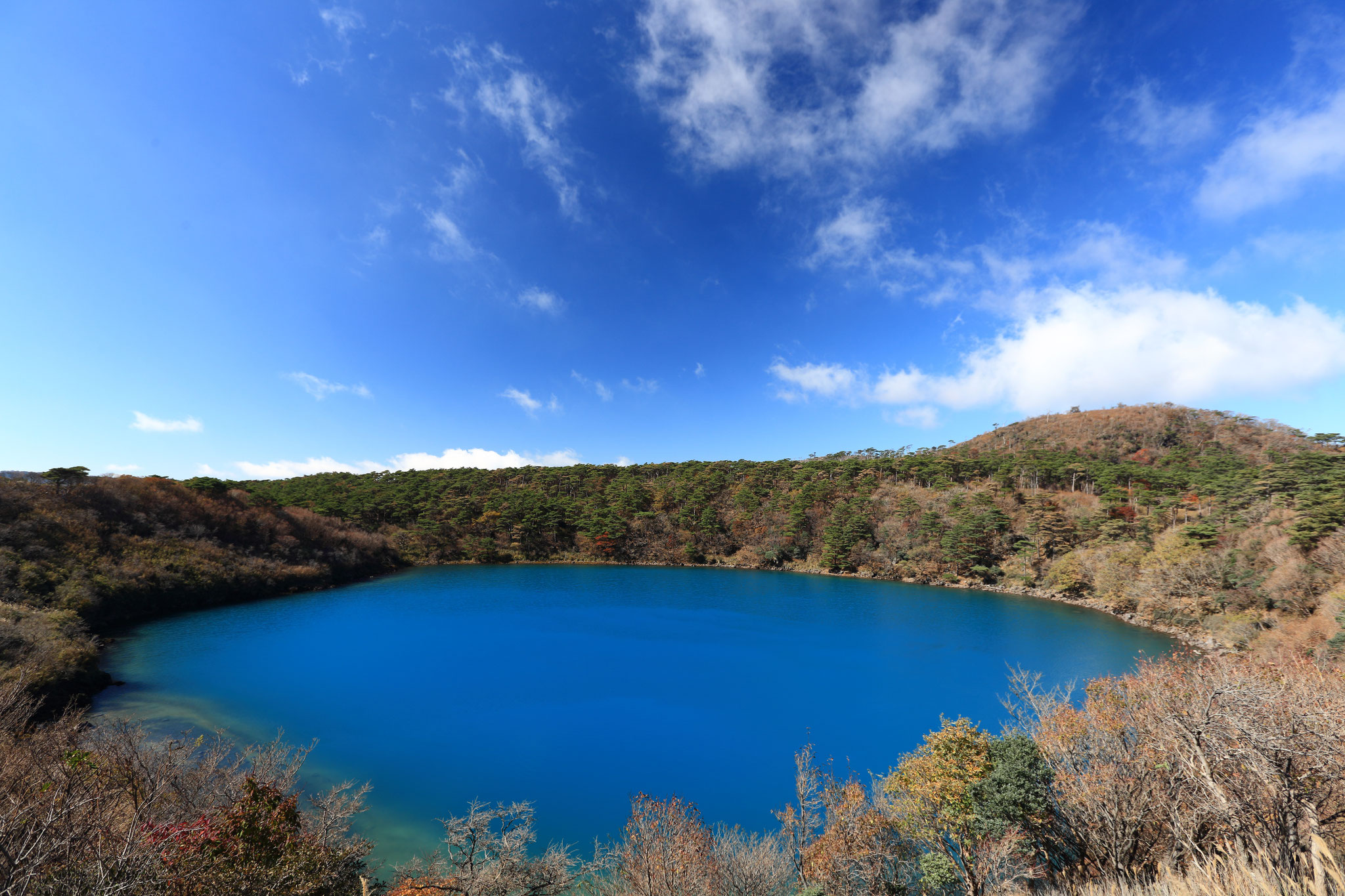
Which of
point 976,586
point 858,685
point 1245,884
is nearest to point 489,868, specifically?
point 1245,884

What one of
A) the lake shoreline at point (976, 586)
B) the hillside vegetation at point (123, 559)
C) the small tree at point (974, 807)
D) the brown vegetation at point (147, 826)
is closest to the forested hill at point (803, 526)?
the hillside vegetation at point (123, 559)

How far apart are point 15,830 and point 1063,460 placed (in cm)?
7375

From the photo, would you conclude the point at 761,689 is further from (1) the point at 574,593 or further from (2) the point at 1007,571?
(2) the point at 1007,571

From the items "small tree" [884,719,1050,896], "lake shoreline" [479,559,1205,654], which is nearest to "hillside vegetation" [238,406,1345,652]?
"lake shoreline" [479,559,1205,654]

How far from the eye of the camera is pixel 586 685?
22141mm

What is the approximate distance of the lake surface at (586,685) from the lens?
14406 mm

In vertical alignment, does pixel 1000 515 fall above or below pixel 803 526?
above

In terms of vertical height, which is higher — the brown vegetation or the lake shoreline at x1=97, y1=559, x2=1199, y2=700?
the brown vegetation

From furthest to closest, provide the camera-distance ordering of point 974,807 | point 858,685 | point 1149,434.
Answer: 1. point 1149,434
2. point 858,685
3. point 974,807

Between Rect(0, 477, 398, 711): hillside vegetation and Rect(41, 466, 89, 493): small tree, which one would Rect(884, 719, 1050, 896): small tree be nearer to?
Rect(0, 477, 398, 711): hillside vegetation

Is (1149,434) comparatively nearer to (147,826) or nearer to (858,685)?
(858,685)

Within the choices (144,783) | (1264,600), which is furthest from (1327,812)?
(1264,600)

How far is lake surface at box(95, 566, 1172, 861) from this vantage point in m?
14.4

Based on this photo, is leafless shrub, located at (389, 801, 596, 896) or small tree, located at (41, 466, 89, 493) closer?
leafless shrub, located at (389, 801, 596, 896)
